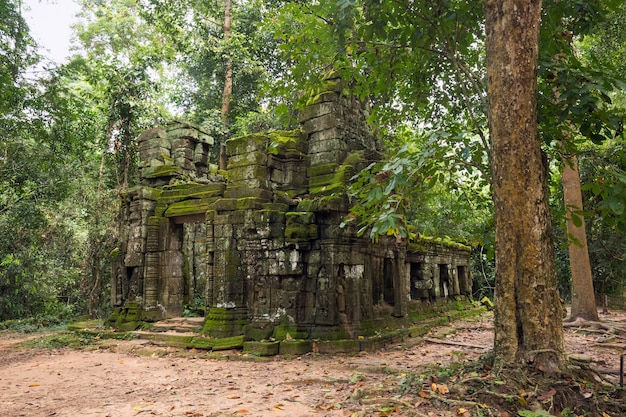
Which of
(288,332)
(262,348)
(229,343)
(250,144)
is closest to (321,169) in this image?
(250,144)

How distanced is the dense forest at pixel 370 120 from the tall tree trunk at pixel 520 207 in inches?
1.4

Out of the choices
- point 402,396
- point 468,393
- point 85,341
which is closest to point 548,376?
point 468,393

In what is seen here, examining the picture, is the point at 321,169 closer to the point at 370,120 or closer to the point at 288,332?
the point at 370,120

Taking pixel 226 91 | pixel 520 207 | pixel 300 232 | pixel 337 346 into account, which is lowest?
pixel 337 346

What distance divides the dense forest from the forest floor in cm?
136

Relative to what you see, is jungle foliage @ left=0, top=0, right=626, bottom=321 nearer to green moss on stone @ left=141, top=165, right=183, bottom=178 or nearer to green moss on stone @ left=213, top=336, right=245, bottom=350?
green moss on stone @ left=141, top=165, right=183, bottom=178

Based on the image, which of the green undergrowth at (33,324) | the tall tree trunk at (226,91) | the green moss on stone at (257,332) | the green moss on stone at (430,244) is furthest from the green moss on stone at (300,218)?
the tall tree trunk at (226,91)

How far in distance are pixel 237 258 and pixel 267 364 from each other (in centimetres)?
252

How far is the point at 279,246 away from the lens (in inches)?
363

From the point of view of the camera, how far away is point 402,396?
4.79 m

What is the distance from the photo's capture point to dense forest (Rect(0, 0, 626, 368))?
505 centimetres

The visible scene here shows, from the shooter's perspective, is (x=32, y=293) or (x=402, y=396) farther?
(x=32, y=293)

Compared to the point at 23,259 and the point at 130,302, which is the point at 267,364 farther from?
the point at 23,259

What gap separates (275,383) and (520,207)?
417 centimetres
